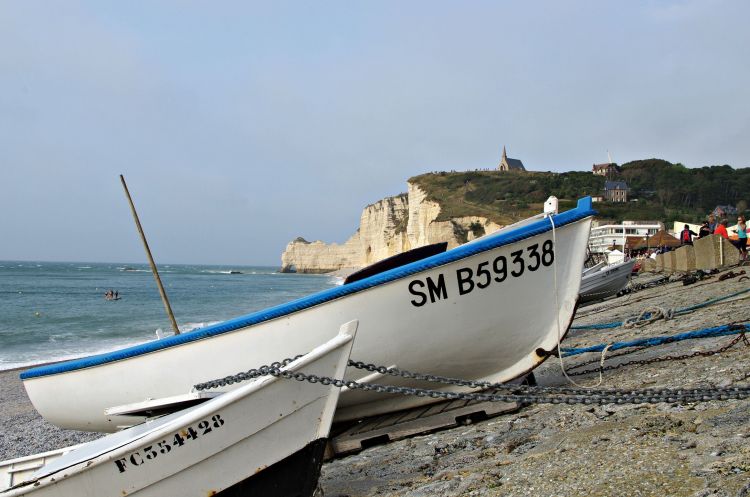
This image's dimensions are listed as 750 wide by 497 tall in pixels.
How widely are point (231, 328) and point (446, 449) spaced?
8.15 feet

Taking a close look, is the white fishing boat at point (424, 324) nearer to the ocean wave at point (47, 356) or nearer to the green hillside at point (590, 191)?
the ocean wave at point (47, 356)

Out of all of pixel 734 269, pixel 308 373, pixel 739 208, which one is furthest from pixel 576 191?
pixel 308 373

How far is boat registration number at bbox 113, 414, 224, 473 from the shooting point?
4.07m

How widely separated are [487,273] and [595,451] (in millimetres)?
2216

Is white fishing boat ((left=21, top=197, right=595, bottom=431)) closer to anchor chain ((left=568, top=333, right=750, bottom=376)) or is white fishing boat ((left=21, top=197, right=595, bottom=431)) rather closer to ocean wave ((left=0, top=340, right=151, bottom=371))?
anchor chain ((left=568, top=333, right=750, bottom=376))

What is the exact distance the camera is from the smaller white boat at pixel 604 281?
797 inches

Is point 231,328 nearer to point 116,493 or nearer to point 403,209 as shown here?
point 116,493

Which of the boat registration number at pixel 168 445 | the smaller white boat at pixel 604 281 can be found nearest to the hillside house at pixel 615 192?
the smaller white boat at pixel 604 281

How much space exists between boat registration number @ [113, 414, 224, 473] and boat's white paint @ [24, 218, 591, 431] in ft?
5.99

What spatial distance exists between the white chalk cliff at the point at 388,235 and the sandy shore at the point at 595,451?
64.0 m

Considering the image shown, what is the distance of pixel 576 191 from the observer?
10156 centimetres

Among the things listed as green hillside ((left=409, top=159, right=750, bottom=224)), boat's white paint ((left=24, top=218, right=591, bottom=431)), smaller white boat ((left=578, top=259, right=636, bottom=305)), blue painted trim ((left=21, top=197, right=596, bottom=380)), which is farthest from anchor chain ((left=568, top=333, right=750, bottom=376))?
green hillside ((left=409, top=159, right=750, bottom=224))

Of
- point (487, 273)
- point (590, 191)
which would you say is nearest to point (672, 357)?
point (487, 273)

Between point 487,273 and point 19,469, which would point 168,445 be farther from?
point 487,273
